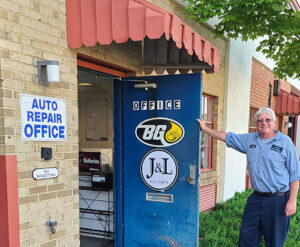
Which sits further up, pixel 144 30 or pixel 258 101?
pixel 144 30

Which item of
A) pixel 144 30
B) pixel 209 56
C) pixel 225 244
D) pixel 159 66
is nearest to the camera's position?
pixel 144 30

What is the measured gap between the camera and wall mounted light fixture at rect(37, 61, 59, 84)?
237cm

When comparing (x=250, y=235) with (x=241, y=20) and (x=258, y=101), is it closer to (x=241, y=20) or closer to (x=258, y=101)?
(x=241, y=20)

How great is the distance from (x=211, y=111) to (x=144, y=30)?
4.16 metres

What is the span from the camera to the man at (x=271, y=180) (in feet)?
9.72

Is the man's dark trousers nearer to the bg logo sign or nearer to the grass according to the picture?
the grass

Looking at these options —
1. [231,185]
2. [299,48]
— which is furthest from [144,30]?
[231,185]

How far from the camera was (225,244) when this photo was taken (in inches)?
159

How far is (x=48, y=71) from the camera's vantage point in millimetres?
2377

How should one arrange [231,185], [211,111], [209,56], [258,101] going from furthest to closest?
[258,101]
[231,185]
[211,111]
[209,56]

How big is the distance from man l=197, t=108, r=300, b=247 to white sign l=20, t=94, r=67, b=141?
1.57 m

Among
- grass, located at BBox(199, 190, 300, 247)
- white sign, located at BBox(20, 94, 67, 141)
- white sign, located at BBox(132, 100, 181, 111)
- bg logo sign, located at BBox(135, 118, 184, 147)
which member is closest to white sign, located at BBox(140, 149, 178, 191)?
bg logo sign, located at BBox(135, 118, 184, 147)

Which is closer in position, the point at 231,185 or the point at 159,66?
the point at 159,66

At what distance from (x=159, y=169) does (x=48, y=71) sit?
5.76 feet
